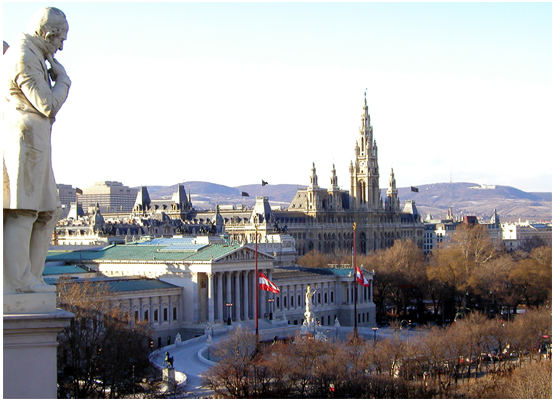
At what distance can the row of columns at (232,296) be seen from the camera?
94.7m

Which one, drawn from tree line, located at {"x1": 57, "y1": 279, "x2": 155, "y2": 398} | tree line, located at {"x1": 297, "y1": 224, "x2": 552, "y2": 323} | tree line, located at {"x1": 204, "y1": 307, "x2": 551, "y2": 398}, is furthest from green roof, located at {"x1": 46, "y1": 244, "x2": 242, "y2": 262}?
tree line, located at {"x1": 57, "y1": 279, "x2": 155, "y2": 398}

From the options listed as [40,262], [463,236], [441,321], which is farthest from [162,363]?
[463,236]

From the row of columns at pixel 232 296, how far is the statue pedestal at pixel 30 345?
3306 inches

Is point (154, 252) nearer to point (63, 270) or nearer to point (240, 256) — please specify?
point (240, 256)

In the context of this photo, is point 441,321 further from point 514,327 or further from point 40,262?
point 40,262

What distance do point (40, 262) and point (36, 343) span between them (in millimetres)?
882

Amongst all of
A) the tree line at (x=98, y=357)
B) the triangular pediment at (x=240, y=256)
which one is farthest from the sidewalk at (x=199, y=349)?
the triangular pediment at (x=240, y=256)

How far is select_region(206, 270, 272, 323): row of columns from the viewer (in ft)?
311

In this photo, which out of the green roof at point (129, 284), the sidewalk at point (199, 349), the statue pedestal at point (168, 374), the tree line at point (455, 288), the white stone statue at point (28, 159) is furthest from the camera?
the tree line at point (455, 288)

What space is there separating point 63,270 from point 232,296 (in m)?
15.4

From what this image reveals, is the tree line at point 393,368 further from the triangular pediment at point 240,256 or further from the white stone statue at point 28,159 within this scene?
the white stone statue at point 28,159

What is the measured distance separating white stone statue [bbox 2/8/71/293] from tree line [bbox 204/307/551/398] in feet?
123

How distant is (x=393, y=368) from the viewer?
60.0 m

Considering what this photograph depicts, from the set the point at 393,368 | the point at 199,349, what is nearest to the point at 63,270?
the point at 199,349
